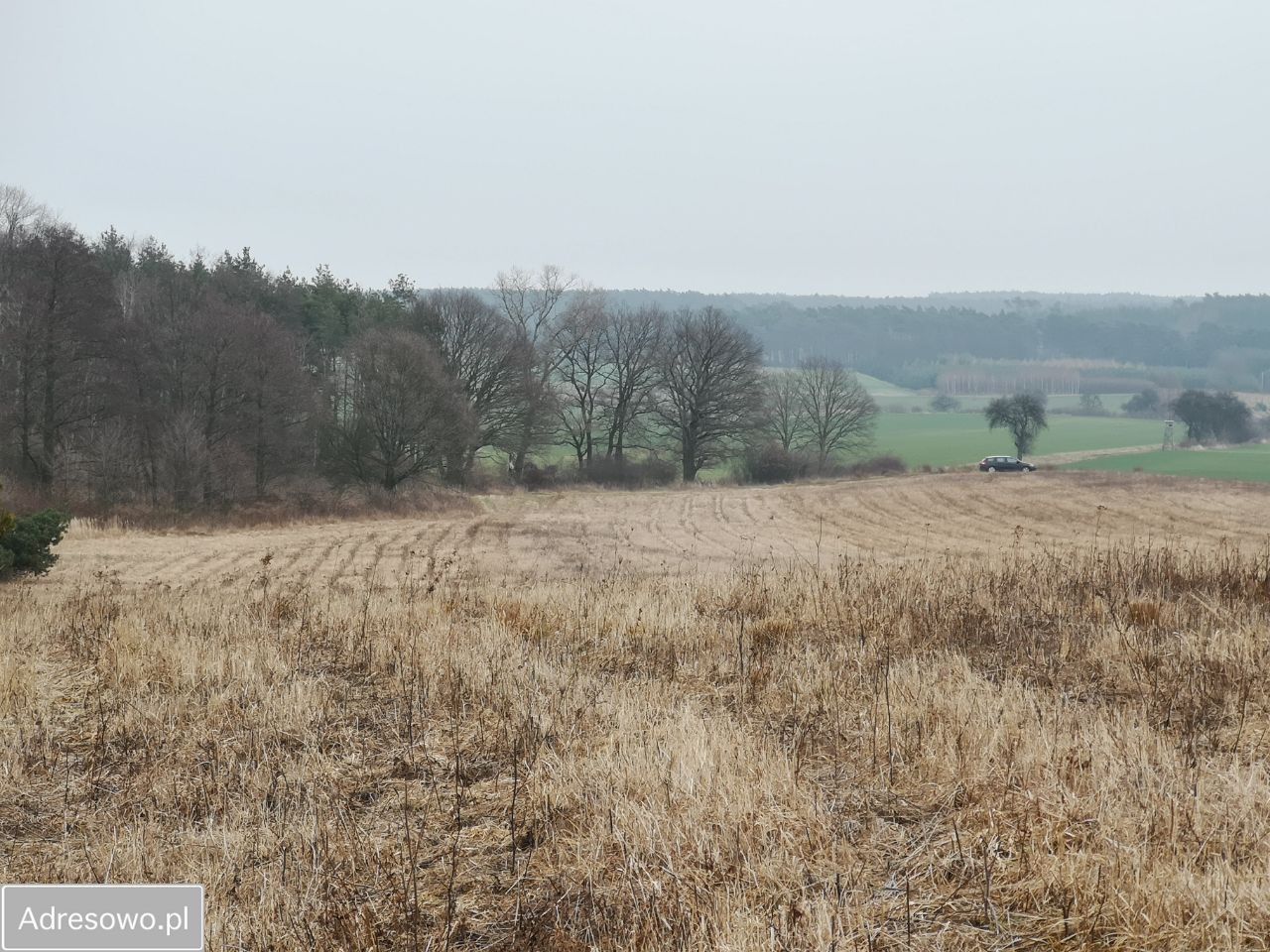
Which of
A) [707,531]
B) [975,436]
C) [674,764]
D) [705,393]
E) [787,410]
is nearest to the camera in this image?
[674,764]

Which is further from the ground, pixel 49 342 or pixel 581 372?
pixel 49 342

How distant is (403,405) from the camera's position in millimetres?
46156

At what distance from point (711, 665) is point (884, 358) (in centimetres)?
19813

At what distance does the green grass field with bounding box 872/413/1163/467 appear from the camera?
9068 centimetres

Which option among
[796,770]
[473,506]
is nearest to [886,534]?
[473,506]

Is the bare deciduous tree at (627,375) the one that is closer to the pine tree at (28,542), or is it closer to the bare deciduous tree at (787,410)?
the bare deciduous tree at (787,410)

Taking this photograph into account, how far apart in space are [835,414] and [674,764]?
253 feet

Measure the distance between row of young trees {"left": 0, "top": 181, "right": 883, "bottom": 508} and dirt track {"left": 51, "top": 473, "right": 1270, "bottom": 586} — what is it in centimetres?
630

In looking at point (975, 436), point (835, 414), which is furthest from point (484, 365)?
point (975, 436)

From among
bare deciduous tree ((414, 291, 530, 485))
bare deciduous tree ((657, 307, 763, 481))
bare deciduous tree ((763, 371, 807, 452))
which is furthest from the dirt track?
bare deciduous tree ((763, 371, 807, 452))

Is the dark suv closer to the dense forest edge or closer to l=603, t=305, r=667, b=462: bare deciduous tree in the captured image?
the dense forest edge

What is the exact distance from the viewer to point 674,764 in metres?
5.17

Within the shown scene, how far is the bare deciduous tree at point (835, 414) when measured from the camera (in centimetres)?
7994

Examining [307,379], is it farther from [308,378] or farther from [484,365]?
[484,365]
